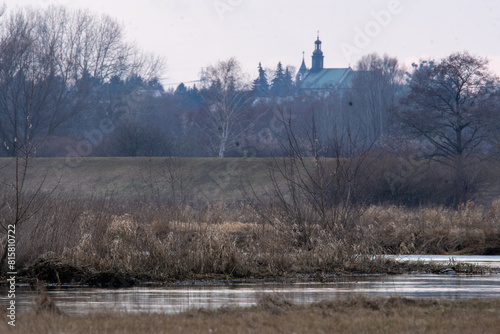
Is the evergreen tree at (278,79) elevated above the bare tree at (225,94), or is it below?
above

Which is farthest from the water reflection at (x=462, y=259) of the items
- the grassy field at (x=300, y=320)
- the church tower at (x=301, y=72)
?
the church tower at (x=301, y=72)

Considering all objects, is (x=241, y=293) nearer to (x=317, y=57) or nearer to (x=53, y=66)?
(x=53, y=66)

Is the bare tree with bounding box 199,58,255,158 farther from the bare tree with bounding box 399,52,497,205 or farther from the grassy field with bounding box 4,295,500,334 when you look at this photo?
the grassy field with bounding box 4,295,500,334

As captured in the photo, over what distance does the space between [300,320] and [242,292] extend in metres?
4.01

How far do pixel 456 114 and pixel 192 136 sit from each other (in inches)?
1156

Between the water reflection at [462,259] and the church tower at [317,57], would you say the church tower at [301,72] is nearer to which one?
the church tower at [317,57]

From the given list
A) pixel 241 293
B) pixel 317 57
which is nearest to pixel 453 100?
pixel 241 293

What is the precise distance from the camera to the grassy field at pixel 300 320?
755 cm

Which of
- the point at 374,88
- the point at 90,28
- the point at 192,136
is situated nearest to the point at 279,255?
the point at 192,136

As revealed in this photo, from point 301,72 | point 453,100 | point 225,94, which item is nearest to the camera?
point 453,100

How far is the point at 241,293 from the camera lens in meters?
12.0

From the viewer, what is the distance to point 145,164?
51.8 meters

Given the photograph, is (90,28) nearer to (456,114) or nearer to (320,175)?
(456,114)

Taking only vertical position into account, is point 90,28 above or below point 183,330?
above
